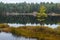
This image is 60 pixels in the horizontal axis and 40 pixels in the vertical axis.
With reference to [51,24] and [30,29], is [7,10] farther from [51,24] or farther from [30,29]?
[51,24]

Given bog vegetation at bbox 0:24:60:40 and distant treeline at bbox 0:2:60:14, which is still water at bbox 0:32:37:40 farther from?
distant treeline at bbox 0:2:60:14

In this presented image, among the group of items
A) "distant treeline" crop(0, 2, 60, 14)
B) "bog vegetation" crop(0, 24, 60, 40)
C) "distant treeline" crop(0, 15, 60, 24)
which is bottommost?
"bog vegetation" crop(0, 24, 60, 40)

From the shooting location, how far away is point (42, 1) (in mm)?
2469

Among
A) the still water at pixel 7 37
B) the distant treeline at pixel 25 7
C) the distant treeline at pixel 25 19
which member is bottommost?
the still water at pixel 7 37

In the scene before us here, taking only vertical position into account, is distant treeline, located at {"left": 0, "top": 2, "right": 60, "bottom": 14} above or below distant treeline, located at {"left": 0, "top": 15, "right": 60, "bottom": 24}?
above

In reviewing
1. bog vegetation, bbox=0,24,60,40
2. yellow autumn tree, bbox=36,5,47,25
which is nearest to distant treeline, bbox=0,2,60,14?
yellow autumn tree, bbox=36,5,47,25

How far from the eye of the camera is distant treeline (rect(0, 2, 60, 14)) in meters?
2.46

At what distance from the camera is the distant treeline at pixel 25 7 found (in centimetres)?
246

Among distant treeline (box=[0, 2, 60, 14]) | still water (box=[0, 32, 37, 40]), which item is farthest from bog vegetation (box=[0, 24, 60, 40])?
distant treeline (box=[0, 2, 60, 14])

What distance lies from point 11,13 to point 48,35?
530 mm

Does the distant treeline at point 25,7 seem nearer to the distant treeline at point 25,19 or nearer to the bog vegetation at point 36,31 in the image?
the distant treeline at point 25,19

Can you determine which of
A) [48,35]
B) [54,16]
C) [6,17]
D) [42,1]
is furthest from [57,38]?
[6,17]

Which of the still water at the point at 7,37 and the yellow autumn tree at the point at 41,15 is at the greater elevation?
the yellow autumn tree at the point at 41,15

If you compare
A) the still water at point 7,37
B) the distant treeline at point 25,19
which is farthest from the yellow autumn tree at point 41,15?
the still water at point 7,37
